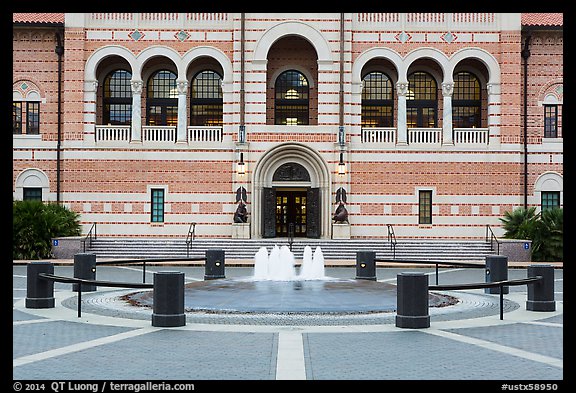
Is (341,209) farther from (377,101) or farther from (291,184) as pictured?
(377,101)

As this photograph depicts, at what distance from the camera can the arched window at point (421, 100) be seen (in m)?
38.4

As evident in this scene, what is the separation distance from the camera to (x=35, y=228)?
31375 millimetres

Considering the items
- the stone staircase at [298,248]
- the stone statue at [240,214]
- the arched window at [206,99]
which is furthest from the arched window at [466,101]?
the arched window at [206,99]

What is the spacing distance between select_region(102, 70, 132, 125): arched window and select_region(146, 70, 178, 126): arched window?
112 cm

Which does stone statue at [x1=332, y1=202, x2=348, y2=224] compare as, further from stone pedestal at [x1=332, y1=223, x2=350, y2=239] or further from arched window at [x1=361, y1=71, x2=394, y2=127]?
arched window at [x1=361, y1=71, x2=394, y2=127]

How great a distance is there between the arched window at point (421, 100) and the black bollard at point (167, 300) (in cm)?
2712

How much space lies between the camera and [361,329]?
13.1 m

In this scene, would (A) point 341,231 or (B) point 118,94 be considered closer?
(A) point 341,231

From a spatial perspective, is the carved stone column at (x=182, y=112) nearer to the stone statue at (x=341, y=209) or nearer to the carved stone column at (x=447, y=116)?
the stone statue at (x=341, y=209)

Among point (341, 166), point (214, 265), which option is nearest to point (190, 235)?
point (341, 166)

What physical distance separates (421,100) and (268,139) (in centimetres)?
885

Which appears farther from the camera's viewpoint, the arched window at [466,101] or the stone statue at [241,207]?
the arched window at [466,101]

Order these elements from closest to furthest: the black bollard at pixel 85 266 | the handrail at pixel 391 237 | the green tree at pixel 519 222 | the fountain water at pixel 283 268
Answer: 1. the black bollard at pixel 85 266
2. the fountain water at pixel 283 268
3. the green tree at pixel 519 222
4. the handrail at pixel 391 237
